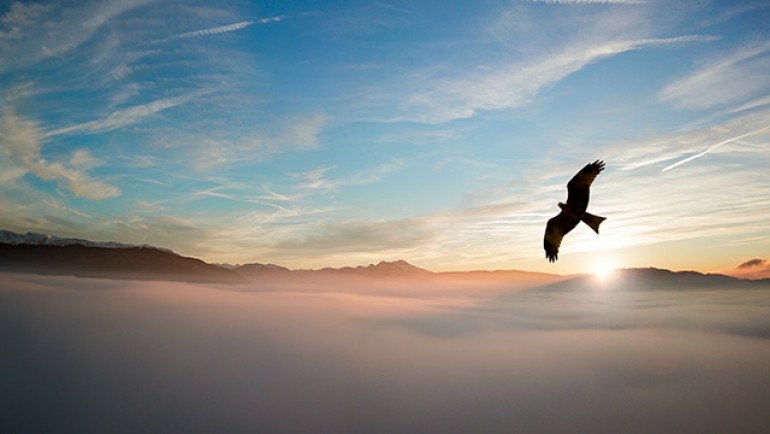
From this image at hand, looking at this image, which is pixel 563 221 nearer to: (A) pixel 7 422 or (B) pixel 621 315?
(A) pixel 7 422

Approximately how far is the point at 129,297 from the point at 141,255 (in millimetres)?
131489

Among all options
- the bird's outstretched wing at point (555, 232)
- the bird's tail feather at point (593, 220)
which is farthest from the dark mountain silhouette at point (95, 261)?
the bird's tail feather at point (593, 220)

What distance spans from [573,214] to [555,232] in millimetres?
1306

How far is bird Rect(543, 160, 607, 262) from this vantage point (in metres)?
18.2

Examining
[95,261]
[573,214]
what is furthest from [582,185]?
[95,261]

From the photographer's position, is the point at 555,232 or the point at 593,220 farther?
the point at 555,232

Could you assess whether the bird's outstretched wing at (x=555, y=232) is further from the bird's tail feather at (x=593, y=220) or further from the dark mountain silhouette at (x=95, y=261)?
the dark mountain silhouette at (x=95, y=261)

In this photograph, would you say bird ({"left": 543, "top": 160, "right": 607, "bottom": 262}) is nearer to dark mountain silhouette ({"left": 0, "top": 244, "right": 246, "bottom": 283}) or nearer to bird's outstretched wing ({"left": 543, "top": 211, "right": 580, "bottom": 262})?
bird's outstretched wing ({"left": 543, "top": 211, "right": 580, "bottom": 262})

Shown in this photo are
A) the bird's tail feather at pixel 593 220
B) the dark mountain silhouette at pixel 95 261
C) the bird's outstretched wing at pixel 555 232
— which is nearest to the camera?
the bird's tail feather at pixel 593 220

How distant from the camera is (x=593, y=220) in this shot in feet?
60.6

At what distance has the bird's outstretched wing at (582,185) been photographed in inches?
714

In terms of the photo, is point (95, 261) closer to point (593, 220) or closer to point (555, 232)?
point (555, 232)

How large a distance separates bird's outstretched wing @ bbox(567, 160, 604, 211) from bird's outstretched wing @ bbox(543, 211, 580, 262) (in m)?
0.92

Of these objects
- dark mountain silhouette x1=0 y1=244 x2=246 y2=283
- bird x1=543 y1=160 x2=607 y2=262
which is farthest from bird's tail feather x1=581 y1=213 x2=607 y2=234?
dark mountain silhouette x1=0 y1=244 x2=246 y2=283
